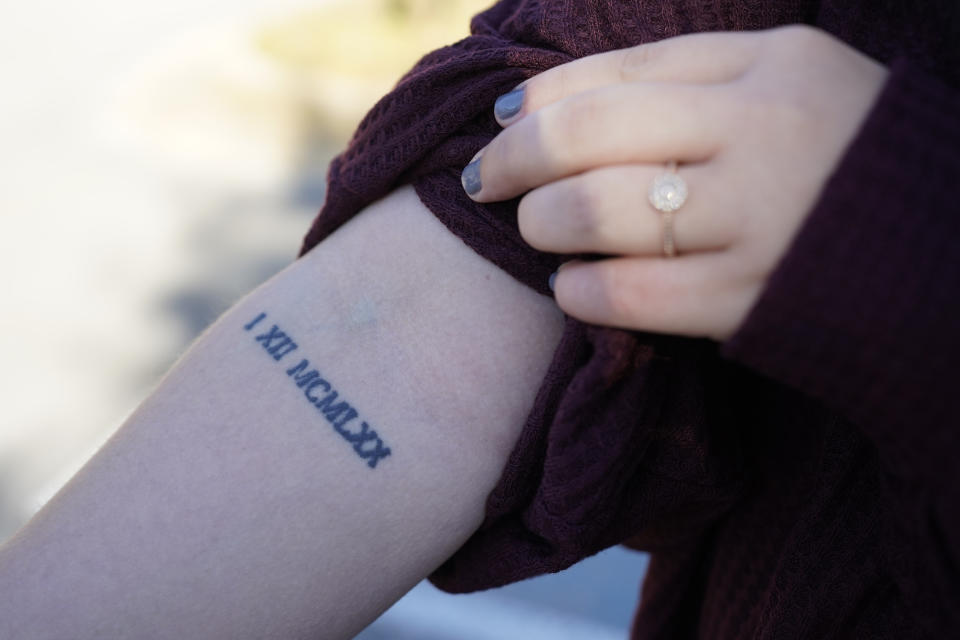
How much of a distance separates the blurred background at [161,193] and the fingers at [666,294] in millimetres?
1253

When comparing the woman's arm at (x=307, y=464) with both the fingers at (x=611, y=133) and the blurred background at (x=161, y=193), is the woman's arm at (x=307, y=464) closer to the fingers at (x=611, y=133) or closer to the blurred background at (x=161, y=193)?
the fingers at (x=611, y=133)

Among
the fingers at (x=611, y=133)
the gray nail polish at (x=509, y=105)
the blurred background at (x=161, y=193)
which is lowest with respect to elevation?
the fingers at (x=611, y=133)

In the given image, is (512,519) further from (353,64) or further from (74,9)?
(74,9)

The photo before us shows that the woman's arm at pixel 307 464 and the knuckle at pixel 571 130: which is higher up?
the knuckle at pixel 571 130

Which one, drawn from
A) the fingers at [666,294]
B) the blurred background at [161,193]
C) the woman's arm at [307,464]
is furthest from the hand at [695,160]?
the blurred background at [161,193]

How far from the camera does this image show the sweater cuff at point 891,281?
23.0 inches

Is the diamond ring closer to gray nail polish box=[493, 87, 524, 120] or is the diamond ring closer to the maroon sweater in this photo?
the maroon sweater

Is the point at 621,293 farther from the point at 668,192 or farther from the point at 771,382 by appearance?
the point at 771,382

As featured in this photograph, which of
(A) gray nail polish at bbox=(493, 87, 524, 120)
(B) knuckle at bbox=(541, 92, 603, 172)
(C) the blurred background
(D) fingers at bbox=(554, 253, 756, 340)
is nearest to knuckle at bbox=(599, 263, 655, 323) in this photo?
(D) fingers at bbox=(554, 253, 756, 340)

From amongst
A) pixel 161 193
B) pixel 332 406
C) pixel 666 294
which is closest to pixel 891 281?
pixel 666 294

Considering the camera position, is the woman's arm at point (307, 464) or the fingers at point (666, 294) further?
the woman's arm at point (307, 464)

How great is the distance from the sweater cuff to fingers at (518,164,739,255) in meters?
0.07

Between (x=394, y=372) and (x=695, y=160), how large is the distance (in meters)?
0.36

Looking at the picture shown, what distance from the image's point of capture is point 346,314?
0.85 metres
